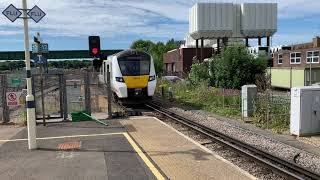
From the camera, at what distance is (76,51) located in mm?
96250

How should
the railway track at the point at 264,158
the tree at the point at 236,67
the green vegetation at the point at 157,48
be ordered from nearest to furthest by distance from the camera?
the railway track at the point at 264,158 < the tree at the point at 236,67 < the green vegetation at the point at 157,48

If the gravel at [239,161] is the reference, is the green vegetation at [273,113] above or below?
above

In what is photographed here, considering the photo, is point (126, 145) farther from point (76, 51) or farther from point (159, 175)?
point (76, 51)

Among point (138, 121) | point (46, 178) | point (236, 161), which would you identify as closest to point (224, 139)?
point (236, 161)

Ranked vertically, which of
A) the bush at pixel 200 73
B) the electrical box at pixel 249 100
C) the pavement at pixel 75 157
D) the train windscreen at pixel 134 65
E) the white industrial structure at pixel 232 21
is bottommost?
the pavement at pixel 75 157

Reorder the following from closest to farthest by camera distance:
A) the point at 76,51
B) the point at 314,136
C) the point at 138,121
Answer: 1. the point at 314,136
2. the point at 138,121
3. the point at 76,51

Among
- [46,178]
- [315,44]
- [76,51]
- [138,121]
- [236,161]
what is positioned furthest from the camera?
[76,51]

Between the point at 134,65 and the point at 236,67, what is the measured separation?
381 inches

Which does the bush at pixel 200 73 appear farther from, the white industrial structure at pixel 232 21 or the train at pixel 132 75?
the white industrial structure at pixel 232 21

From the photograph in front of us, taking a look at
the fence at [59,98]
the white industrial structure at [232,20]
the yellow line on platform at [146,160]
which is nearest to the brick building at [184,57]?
the white industrial structure at [232,20]

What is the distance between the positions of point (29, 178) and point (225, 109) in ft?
44.1

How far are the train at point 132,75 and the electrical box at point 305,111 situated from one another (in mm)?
11047

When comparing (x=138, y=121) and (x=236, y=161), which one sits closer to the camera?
A: (x=236, y=161)

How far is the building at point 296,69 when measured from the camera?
36.1m
